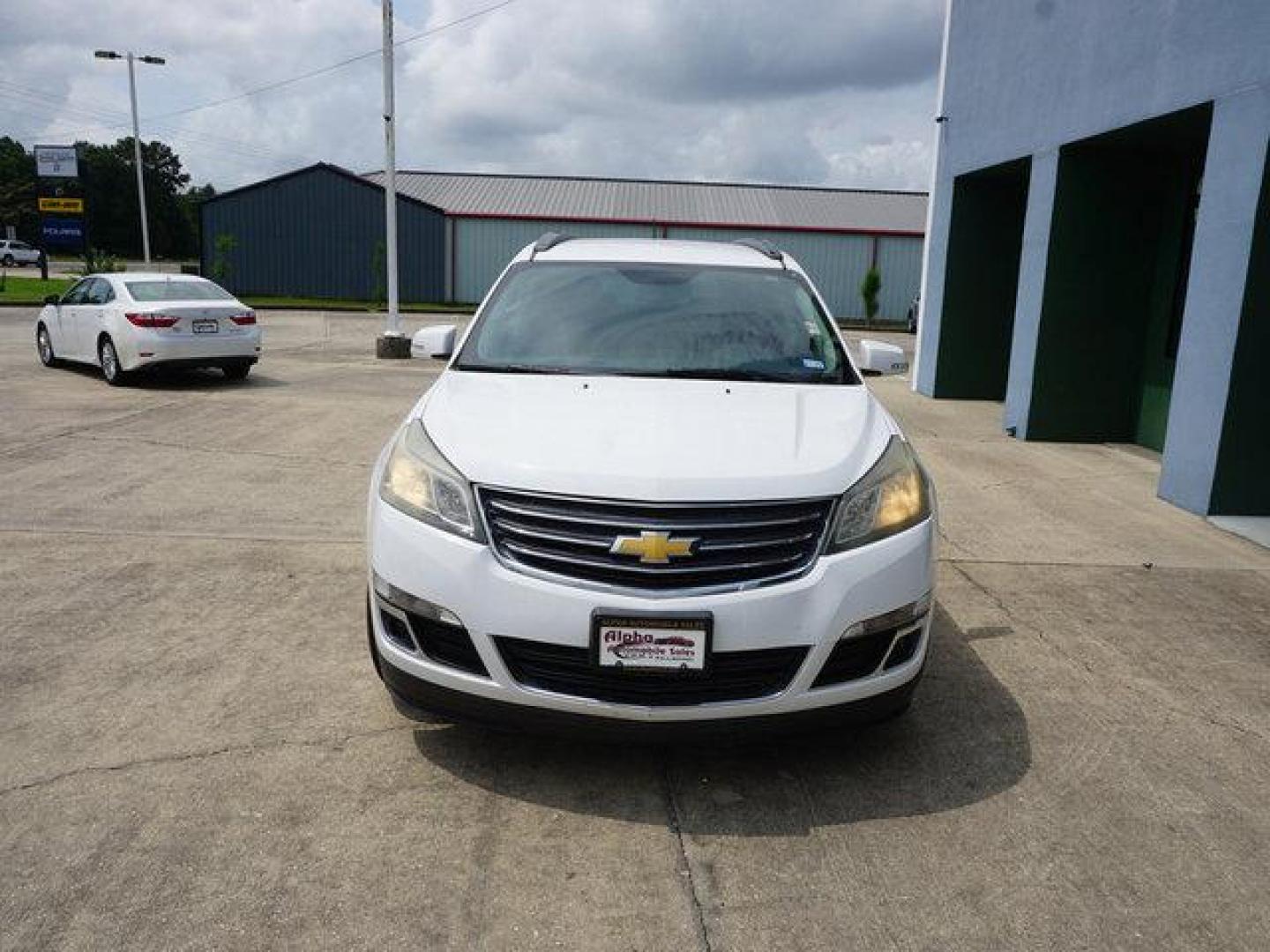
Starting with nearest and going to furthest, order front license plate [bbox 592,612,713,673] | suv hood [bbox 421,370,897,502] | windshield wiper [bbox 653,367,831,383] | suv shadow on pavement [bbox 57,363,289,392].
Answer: front license plate [bbox 592,612,713,673] < suv hood [bbox 421,370,897,502] < windshield wiper [bbox 653,367,831,383] < suv shadow on pavement [bbox 57,363,289,392]

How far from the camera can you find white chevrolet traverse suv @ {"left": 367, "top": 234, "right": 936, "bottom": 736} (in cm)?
288

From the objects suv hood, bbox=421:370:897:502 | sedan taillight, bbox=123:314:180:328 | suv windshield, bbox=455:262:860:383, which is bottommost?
sedan taillight, bbox=123:314:180:328

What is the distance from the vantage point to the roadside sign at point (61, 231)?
35938mm

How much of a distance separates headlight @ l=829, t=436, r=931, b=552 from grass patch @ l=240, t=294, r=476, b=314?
29.1m

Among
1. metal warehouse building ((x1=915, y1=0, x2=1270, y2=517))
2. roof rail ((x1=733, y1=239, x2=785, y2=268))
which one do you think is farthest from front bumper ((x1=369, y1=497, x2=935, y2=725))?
metal warehouse building ((x1=915, y1=0, x2=1270, y2=517))

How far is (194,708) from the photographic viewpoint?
366cm

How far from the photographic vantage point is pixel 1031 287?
10.4 m

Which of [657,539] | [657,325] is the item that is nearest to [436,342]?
[657,325]

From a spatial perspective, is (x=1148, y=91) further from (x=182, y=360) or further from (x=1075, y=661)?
(x=182, y=360)

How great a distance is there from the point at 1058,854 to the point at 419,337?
3.60 metres

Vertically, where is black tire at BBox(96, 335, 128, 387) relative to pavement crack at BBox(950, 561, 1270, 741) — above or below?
above

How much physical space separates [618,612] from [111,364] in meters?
11.4

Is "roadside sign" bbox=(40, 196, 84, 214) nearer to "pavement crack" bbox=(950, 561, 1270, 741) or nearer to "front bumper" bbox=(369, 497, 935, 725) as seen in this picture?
"pavement crack" bbox=(950, 561, 1270, 741)

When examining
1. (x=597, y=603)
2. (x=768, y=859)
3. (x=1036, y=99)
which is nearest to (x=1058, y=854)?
(x=768, y=859)
